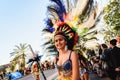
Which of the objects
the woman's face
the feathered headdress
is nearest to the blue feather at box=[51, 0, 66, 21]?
the feathered headdress

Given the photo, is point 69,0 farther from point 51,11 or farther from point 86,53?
point 86,53

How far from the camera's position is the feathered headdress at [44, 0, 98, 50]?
209 inches

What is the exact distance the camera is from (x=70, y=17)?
545cm

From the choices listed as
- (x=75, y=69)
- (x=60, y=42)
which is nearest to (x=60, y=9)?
(x=60, y=42)

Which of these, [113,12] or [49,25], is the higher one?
[113,12]

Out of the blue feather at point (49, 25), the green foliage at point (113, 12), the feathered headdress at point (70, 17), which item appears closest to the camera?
the feathered headdress at point (70, 17)

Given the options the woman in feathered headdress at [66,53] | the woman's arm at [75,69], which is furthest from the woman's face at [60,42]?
the woman's arm at [75,69]

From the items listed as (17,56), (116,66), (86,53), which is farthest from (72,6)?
(17,56)

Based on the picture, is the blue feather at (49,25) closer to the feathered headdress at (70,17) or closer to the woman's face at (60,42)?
the feathered headdress at (70,17)

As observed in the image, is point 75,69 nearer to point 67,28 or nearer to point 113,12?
point 67,28

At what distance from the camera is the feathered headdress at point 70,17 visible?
209 inches

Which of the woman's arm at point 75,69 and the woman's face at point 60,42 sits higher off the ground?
the woman's face at point 60,42

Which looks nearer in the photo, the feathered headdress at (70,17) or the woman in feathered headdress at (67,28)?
the woman in feathered headdress at (67,28)

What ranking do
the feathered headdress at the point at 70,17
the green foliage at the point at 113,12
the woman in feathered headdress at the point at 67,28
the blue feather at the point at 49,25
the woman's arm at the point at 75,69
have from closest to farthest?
1. the woman's arm at the point at 75,69
2. the woman in feathered headdress at the point at 67,28
3. the feathered headdress at the point at 70,17
4. the blue feather at the point at 49,25
5. the green foliage at the point at 113,12
